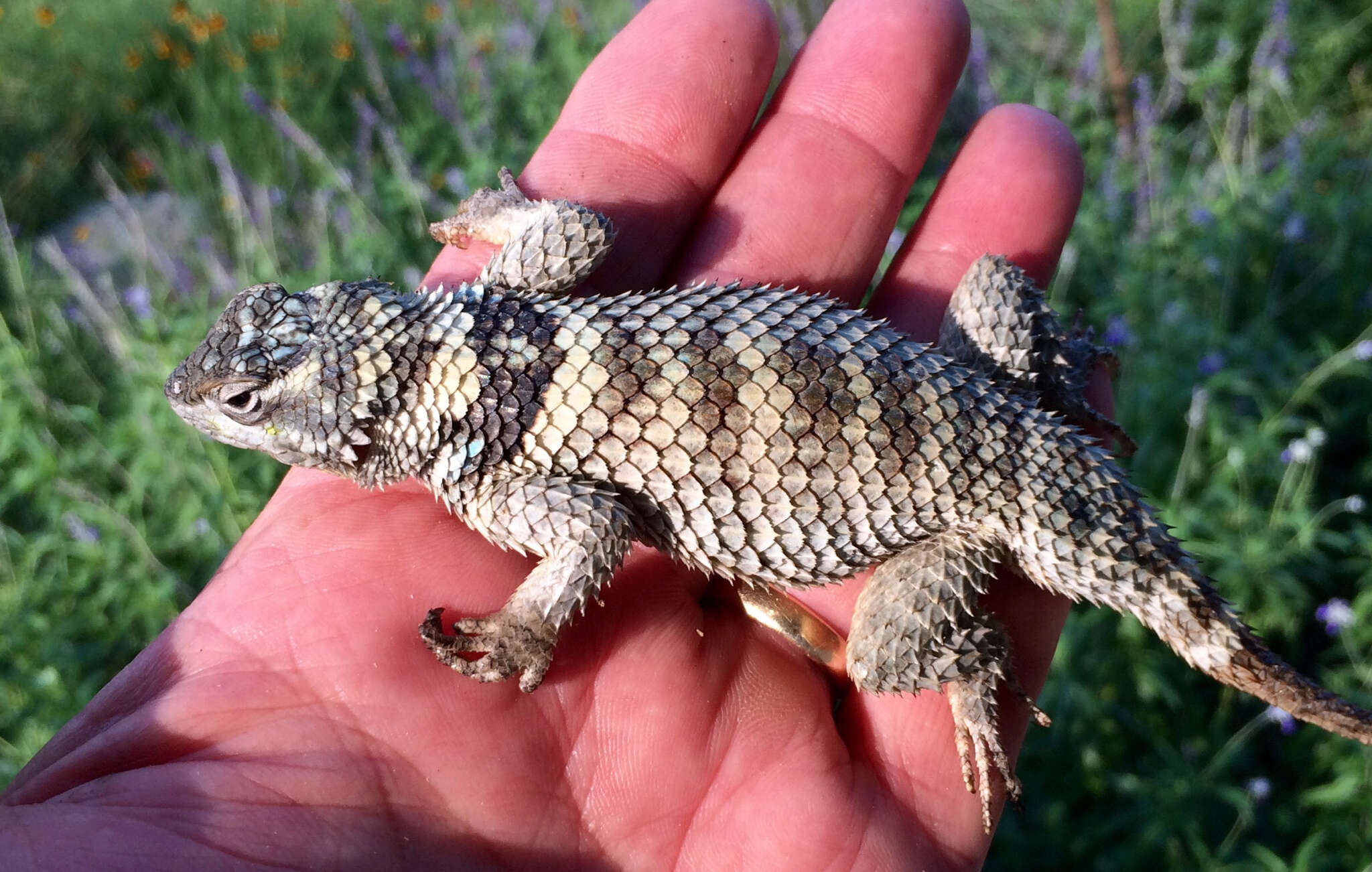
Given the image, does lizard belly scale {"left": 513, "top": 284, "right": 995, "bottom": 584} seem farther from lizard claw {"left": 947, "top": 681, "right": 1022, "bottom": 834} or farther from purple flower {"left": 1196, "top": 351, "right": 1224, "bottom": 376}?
purple flower {"left": 1196, "top": 351, "right": 1224, "bottom": 376}

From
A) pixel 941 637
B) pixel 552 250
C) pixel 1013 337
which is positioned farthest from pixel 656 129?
pixel 941 637

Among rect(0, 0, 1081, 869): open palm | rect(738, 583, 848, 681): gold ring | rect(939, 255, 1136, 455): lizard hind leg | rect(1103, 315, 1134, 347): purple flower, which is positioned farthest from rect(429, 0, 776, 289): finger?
rect(1103, 315, 1134, 347): purple flower

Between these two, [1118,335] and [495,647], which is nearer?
[495,647]

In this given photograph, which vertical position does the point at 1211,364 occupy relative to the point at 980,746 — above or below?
above

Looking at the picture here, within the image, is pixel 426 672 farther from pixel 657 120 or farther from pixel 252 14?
pixel 252 14

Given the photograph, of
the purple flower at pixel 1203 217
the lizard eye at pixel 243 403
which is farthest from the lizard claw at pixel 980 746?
the purple flower at pixel 1203 217

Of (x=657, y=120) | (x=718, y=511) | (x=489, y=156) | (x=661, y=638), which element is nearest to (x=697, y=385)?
(x=718, y=511)

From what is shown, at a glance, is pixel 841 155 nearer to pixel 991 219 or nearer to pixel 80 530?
pixel 991 219
